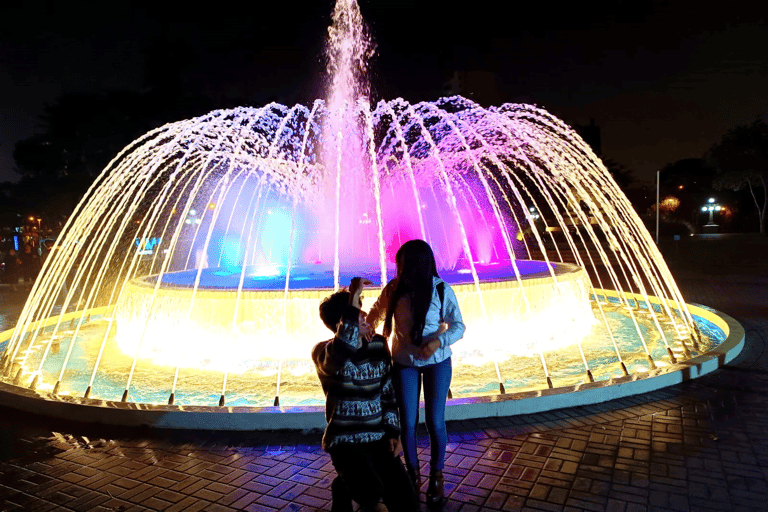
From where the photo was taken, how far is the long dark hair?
12.2ft

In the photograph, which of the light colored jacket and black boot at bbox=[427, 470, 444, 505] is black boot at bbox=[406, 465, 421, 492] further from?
the light colored jacket

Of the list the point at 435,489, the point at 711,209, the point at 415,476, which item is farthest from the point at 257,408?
the point at 711,209

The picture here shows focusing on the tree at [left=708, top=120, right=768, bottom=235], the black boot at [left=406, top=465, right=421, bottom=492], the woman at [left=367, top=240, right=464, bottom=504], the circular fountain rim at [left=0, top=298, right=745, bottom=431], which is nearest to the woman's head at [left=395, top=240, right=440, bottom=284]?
the woman at [left=367, top=240, right=464, bottom=504]

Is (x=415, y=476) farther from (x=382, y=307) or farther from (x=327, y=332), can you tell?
(x=327, y=332)

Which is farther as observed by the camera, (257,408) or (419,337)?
(257,408)

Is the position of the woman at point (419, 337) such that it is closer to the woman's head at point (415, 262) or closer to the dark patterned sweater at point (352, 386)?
the woman's head at point (415, 262)

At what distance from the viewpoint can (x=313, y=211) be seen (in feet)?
43.3

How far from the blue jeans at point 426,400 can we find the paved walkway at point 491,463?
45 centimetres

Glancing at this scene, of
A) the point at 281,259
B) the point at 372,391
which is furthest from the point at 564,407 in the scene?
the point at 281,259

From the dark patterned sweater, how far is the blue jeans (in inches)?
22.1

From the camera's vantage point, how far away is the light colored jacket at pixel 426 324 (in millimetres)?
3775

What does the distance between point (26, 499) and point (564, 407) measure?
4.94 meters

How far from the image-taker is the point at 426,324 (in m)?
3.79

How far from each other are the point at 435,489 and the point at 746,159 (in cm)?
5607
